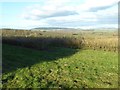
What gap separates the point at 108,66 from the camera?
3681 cm

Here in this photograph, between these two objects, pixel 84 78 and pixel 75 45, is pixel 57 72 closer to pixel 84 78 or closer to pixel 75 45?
pixel 84 78

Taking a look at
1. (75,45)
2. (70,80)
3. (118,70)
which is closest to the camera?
(70,80)

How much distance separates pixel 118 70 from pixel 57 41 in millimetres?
34441

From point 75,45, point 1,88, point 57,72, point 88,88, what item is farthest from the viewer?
point 75,45

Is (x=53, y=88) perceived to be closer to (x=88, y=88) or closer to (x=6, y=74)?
(x=88, y=88)

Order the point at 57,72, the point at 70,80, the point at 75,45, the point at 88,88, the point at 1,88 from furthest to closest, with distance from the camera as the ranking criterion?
the point at 75,45, the point at 57,72, the point at 70,80, the point at 88,88, the point at 1,88

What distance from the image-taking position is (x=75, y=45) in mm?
66500

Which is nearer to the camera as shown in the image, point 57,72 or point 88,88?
point 88,88

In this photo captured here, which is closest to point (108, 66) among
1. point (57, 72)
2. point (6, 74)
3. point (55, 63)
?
point (55, 63)

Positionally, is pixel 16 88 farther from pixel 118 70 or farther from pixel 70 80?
pixel 118 70

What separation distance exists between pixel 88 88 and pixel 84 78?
3.27 m

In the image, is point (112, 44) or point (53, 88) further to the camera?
point (112, 44)

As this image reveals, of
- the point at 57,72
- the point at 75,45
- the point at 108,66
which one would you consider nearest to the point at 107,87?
the point at 57,72

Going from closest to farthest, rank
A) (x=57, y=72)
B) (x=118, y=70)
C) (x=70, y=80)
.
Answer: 1. (x=70, y=80)
2. (x=57, y=72)
3. (x=118, y=70)
